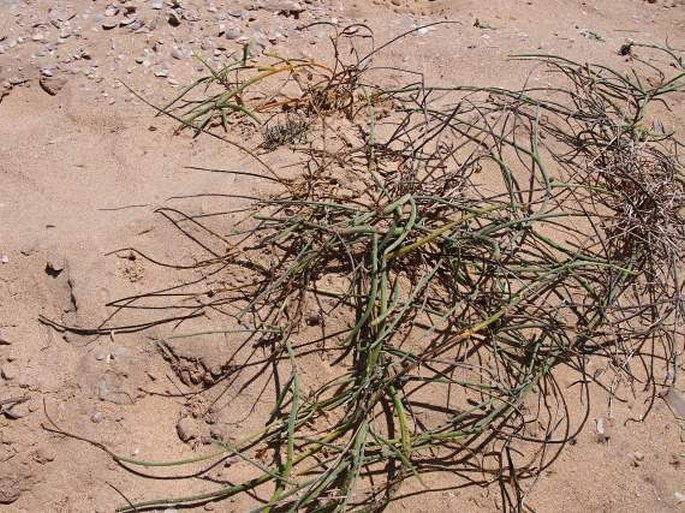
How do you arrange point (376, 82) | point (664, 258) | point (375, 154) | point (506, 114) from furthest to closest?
point (376, 82) → point (506, 114) → point (375, 154) → point (664, 258)

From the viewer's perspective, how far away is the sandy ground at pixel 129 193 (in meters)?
1.72

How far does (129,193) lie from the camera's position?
7.10 ft

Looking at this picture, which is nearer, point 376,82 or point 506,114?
point 506,114

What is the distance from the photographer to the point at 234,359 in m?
1.83

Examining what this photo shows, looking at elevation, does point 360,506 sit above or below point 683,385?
below

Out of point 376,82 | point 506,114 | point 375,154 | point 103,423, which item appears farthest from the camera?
point 376,82

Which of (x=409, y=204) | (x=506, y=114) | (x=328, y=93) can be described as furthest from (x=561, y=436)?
(x=328, y=93)

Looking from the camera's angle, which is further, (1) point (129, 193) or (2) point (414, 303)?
(1) point (129, 193)

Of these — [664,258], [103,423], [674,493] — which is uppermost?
[664,258]

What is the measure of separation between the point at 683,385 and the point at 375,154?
1.04 m

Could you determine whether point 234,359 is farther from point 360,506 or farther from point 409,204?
point 409,204

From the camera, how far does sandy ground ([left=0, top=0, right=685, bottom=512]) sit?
1.72 meters

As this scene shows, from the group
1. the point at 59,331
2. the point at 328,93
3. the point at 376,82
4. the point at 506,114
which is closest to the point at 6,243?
the point at 59,331

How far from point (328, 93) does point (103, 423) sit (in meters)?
1.23
